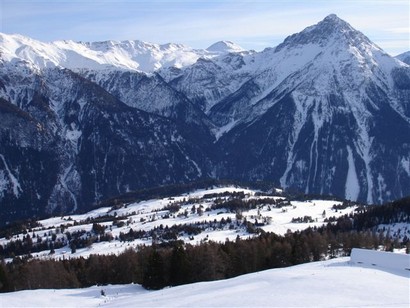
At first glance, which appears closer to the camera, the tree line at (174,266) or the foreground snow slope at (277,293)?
the foreground snow slope at (277,293)

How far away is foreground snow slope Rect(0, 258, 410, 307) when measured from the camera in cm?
6469

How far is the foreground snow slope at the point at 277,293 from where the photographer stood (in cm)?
6469

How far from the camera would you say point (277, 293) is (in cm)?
6981

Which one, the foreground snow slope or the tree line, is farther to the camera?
the tree line

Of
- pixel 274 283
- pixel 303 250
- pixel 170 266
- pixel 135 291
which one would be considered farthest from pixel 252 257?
pixel 274 283

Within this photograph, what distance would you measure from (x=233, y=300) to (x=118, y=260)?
203 feet

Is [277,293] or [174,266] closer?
[277,293]

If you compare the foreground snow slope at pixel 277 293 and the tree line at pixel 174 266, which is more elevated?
the foreground snow slope at pixel 277 293

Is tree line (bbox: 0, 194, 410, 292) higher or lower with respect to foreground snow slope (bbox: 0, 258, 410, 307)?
lower

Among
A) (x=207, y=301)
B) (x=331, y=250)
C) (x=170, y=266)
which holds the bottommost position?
(x=331, y=250)

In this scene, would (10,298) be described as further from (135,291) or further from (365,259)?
(365,259)

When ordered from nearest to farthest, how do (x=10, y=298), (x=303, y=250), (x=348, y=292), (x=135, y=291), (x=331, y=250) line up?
(x=348, y=292) < (x=10, y=298) < (x=135, y=291) < (x=303, y=250) < (x=331, y=250)

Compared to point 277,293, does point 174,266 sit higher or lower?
lower

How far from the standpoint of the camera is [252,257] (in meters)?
116
